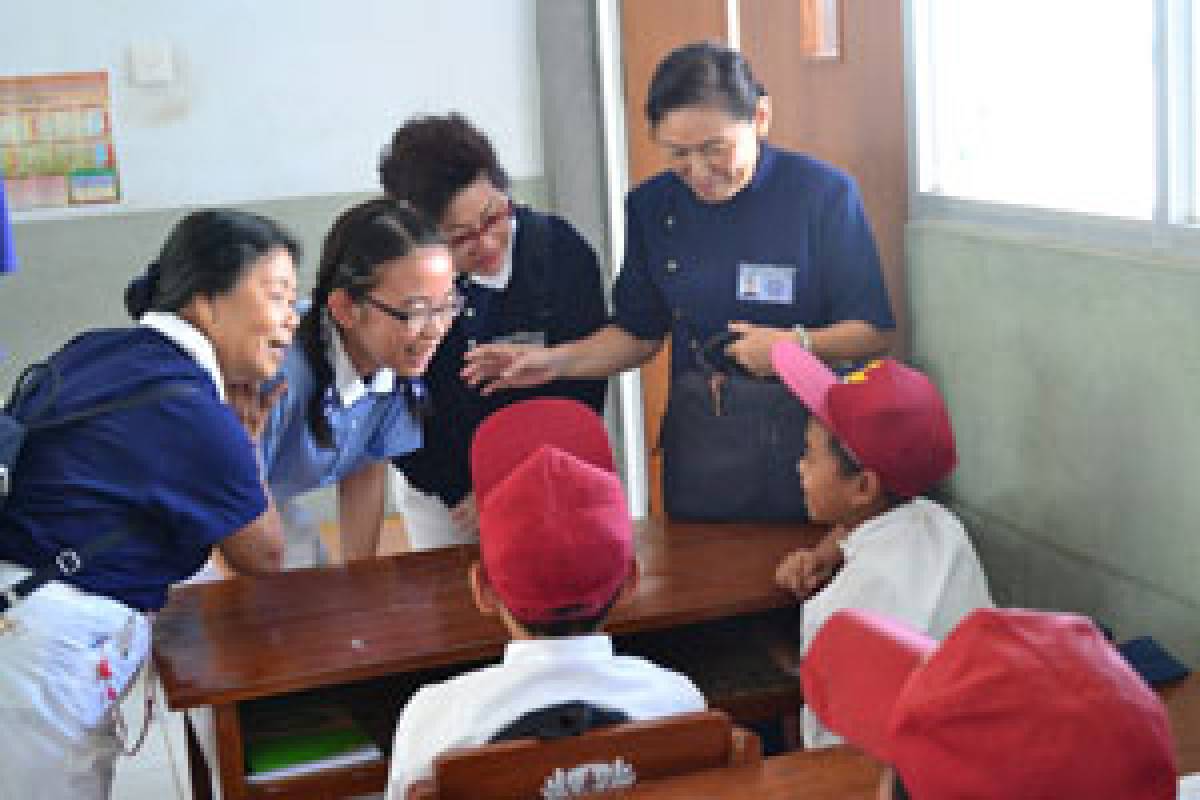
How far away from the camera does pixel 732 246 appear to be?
2926mm

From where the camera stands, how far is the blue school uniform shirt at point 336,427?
286cm

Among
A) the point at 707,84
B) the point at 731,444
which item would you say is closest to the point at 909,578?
the point at 731,444

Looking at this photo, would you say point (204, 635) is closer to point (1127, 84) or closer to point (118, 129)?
point (1127, 84)

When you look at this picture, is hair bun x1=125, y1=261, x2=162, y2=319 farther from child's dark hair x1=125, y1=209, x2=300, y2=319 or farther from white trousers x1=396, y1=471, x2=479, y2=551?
white trousers x1=396, y1=471, x2=479, y2=551

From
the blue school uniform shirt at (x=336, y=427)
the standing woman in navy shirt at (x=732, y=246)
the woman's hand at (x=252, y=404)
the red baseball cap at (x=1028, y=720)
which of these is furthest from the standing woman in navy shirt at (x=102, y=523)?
the red baseball cap at (x=1028, y=720)

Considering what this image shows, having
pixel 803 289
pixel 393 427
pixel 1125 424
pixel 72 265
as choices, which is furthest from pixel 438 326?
pixel 72 265

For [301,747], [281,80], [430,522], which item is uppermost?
[281,80]

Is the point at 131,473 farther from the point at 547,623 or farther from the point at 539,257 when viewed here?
the point at 539,257

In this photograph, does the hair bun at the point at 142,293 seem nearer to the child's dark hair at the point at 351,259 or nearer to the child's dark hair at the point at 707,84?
the child's dark hair at the point at 351,259

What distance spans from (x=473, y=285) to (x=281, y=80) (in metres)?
2.47

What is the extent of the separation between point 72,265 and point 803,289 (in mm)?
3108

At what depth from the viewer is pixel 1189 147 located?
95.6 inches

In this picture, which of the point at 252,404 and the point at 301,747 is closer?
the point at 301,747

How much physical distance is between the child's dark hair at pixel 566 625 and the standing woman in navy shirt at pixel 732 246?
909mm
